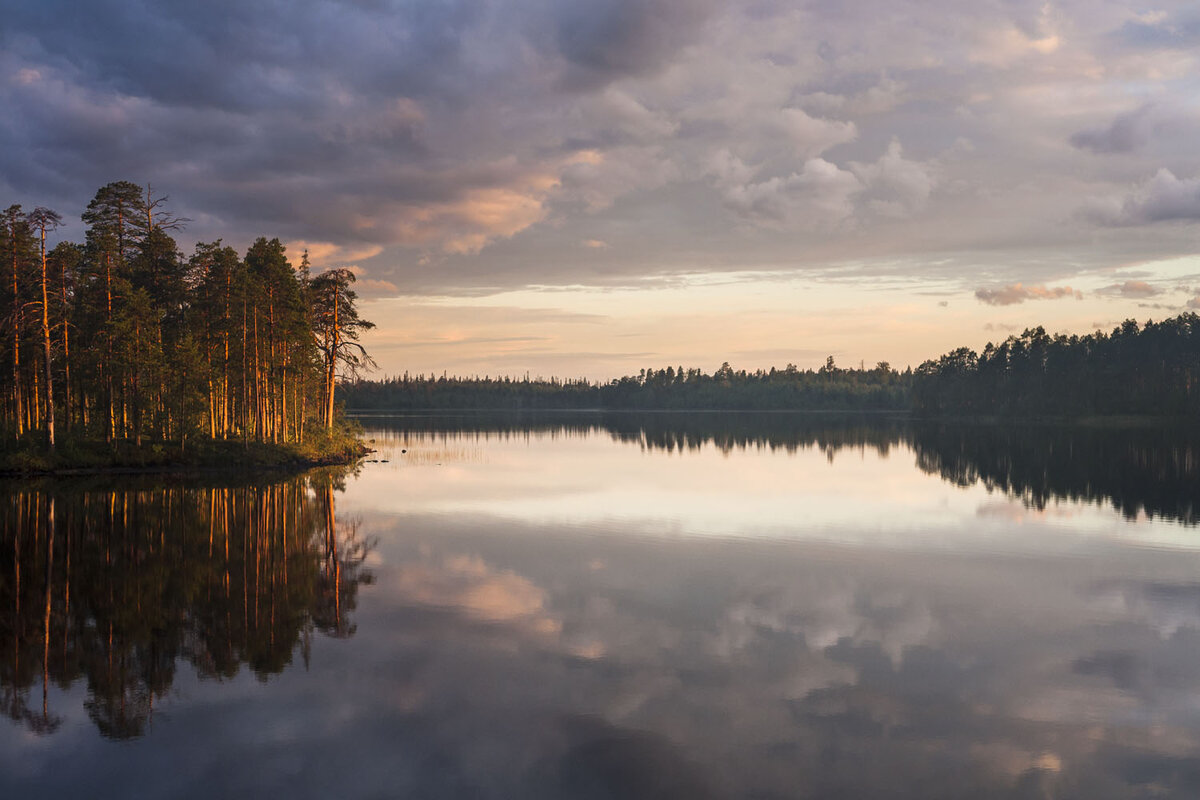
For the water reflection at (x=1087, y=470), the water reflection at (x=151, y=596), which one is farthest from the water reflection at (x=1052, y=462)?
the water reflection at (x=151, y=596)

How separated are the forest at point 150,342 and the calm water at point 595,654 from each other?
1967 centimetres

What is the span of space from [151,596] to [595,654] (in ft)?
36.2

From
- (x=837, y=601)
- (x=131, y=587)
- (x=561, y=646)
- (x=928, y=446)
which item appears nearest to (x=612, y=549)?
(x=837, y=601)

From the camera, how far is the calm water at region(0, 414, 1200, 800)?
37.1ft

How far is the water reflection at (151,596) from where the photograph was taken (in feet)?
47.6

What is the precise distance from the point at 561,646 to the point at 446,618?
3390 mm

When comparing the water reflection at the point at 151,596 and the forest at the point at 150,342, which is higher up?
the forest at the point at 150,342

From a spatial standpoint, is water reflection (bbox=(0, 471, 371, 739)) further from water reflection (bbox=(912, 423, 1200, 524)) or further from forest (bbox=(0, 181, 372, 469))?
water reflection (bbox=(912, 423, 1200, 524))

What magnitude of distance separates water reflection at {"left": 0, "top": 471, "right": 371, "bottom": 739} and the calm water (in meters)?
0.10

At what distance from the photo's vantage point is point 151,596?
19938 mm

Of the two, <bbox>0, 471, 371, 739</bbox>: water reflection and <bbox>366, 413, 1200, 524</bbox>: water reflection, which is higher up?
<bbox>0, 471, 371, 739</bbox>: water reflection

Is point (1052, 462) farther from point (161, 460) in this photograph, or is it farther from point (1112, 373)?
point (1112, 373)

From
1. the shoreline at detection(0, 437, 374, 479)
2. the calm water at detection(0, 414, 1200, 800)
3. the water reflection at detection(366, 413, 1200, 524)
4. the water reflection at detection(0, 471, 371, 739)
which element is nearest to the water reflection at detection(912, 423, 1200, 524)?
the water reflection at detection(366, 413, 1200, 524)

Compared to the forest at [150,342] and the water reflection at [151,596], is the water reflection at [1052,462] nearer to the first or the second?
the forest at [150,342]
